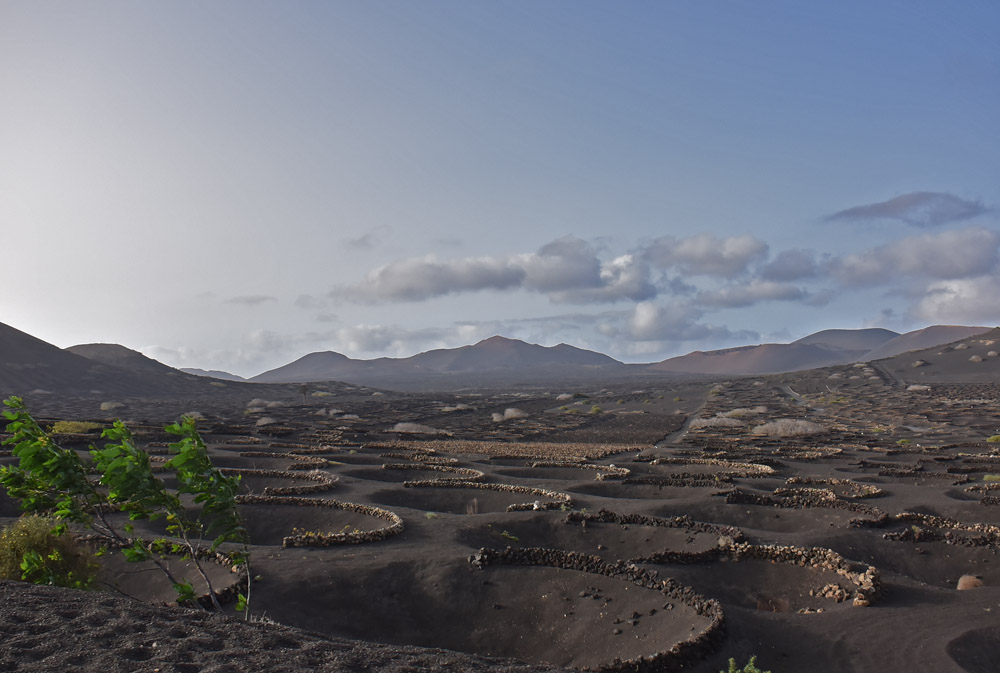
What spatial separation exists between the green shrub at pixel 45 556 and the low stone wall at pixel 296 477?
1127 cm

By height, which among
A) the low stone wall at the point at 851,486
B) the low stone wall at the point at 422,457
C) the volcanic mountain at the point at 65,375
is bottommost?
the low stone wall at the point at 851,486

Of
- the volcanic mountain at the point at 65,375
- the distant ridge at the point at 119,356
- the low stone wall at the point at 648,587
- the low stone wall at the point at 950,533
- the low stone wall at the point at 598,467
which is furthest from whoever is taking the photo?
the distant ridge at the point at 119,356

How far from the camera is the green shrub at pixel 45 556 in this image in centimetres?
1091

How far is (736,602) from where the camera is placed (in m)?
13.9

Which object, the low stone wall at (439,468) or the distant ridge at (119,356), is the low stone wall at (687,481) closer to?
the low stone wall at (439,468)

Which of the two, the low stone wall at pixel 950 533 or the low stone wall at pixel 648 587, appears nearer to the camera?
the low stone wall at pixel 648 587

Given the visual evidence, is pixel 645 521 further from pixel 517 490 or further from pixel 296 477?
pixel 296 477

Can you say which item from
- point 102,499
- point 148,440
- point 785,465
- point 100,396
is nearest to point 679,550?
point 102,499

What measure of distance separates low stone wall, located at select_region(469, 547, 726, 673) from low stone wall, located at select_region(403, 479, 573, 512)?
602 cm

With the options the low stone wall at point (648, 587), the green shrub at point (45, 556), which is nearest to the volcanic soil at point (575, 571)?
the low stone wall at point (648, 587)

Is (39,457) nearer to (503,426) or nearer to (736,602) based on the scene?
(736,602)

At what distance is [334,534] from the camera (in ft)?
54.6

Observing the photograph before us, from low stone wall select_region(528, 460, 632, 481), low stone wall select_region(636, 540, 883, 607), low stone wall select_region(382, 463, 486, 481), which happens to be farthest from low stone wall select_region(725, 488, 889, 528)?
low stone wall select_region(382, 463, 486, 481)

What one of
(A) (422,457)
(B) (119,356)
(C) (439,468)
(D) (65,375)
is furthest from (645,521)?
(B) (119,356)
